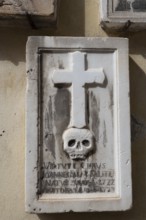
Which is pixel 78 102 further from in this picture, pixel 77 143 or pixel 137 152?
pixel 137 152

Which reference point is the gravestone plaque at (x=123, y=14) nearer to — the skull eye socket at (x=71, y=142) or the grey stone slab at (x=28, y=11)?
the grey stone slab at (x=28, y=11)

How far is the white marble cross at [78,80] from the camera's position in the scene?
2053mm

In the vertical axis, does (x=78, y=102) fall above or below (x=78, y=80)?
below

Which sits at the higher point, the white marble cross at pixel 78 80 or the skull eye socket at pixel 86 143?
the white marble cross at pixel 78 80

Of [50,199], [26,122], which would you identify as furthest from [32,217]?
[26,122]

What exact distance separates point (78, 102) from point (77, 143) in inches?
8.0

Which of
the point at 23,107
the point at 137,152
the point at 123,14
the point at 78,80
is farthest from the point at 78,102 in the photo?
the point at 123,14

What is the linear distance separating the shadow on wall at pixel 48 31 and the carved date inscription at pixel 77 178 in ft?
2.00

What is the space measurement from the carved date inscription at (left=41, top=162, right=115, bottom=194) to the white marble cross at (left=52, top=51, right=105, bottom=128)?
212 mm

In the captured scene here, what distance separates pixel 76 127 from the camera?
2.05m

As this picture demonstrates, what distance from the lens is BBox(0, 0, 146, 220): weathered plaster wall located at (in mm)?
2121

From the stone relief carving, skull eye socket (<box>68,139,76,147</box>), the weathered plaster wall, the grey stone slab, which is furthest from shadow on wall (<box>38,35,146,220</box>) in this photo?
the grey stone slab

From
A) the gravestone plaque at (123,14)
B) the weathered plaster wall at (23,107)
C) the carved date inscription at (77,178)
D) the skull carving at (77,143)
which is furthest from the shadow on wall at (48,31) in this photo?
the carved date inscription at (77,178)

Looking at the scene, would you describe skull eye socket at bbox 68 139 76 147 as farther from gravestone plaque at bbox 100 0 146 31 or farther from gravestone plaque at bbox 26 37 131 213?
gravestone plaque at bbox 100 0 146 31
